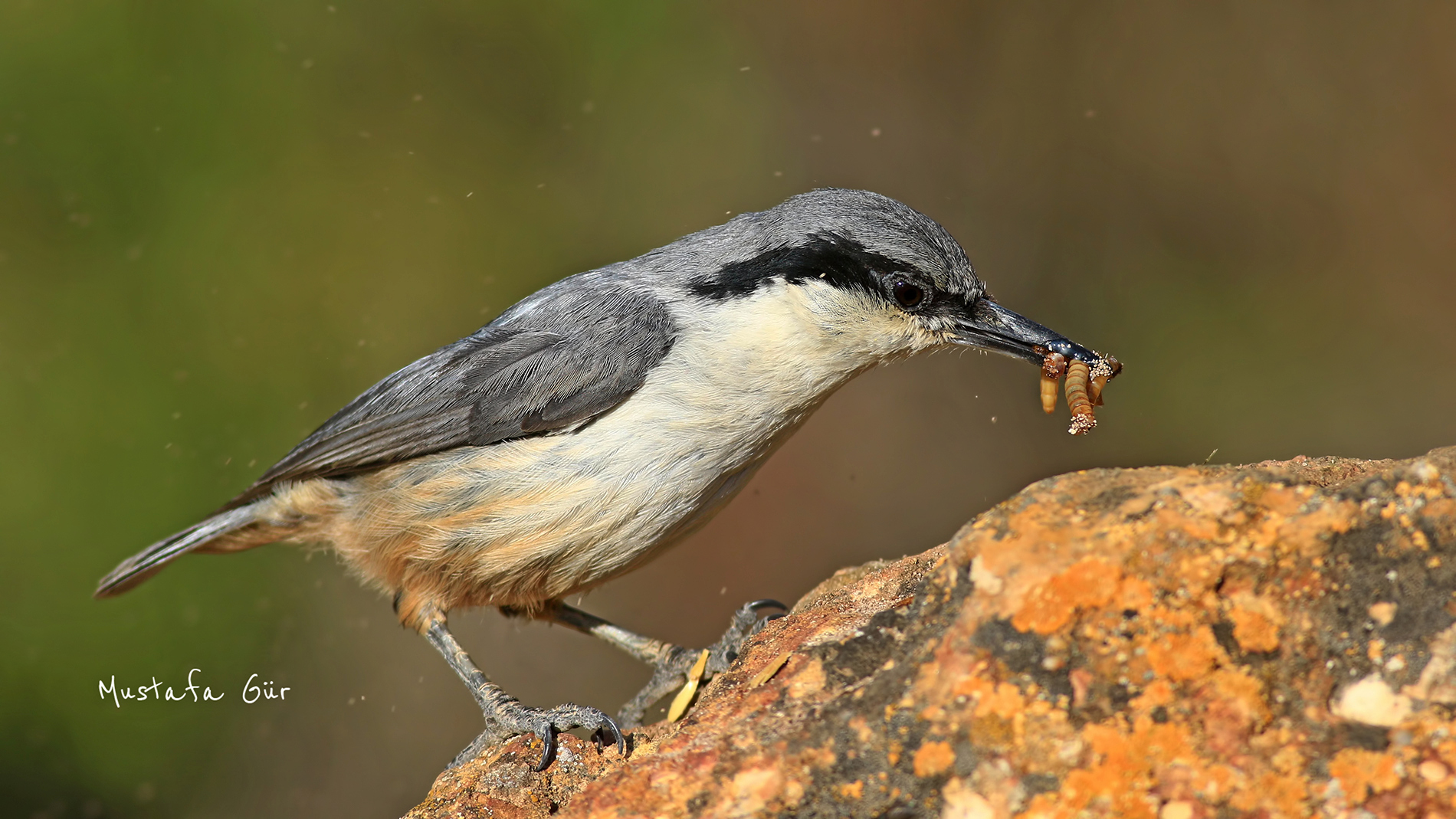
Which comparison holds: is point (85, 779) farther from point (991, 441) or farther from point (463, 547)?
point (991, 441)

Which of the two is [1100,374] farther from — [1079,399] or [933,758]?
[933,758]

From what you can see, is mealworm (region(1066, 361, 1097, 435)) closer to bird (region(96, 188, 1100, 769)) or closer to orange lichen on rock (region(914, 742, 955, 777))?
bird (region(96, 188, 1100, 769))

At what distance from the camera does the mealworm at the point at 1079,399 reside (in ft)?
9.86

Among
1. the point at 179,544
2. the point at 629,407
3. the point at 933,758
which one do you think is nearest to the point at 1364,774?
the point at 933,758

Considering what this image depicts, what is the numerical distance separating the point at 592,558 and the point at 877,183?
15.7 feet

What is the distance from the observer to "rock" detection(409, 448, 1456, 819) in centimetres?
187

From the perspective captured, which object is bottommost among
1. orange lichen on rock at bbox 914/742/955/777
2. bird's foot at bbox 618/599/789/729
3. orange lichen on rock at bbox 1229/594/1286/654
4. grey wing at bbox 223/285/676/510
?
orange lichen on rock at bbox 1229/594/1286/654

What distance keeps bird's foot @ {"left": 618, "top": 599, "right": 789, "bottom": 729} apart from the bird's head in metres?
1.00

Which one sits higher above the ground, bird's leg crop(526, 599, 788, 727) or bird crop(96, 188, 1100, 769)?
bird crop(96, 188, 1100, 769)

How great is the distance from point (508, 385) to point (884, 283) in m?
1.37

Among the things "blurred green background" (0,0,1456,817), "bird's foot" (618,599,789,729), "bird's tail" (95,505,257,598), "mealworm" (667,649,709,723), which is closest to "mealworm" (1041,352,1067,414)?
"bird's foot" (618,599,789,729)

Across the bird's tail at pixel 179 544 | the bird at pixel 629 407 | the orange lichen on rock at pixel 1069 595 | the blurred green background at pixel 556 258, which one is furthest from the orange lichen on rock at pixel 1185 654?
the blurred green background at pixel 556 258

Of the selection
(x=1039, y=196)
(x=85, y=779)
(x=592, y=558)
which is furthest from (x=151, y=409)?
(x=1039, y=196)
